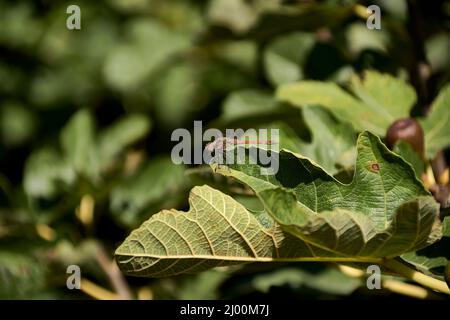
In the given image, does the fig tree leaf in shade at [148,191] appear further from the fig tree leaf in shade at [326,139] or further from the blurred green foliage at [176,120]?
the fig tree leaf in shade at [326,139]

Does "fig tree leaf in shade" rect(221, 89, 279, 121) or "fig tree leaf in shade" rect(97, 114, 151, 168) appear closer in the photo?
"fig tree leaf in shade" rect(221, 89, 279, 121)

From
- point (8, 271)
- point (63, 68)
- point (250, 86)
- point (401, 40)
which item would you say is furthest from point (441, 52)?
point (63, 68)

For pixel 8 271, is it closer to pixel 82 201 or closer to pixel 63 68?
pixel 82 201

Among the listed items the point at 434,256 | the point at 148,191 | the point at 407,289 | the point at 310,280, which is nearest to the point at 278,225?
the point at 434,256

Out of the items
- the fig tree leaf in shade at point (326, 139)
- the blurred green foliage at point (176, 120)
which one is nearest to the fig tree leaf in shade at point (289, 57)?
the blurred green foliage at point (176, 120)

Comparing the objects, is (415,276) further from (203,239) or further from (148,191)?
(148,191)

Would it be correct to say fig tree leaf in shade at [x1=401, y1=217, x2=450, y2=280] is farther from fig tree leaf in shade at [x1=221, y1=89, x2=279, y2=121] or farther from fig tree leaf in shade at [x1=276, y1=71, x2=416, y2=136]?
fig tree leaf in shade at [x1=221, y1=89, x2=279, y2=121]

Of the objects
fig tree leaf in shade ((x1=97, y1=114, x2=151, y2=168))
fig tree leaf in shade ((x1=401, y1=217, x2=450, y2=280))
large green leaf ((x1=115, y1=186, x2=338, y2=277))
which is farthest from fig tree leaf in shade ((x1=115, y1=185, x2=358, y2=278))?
fig tree leaf in shade ((x1=97, y1=114, x2=151, y2=168))
